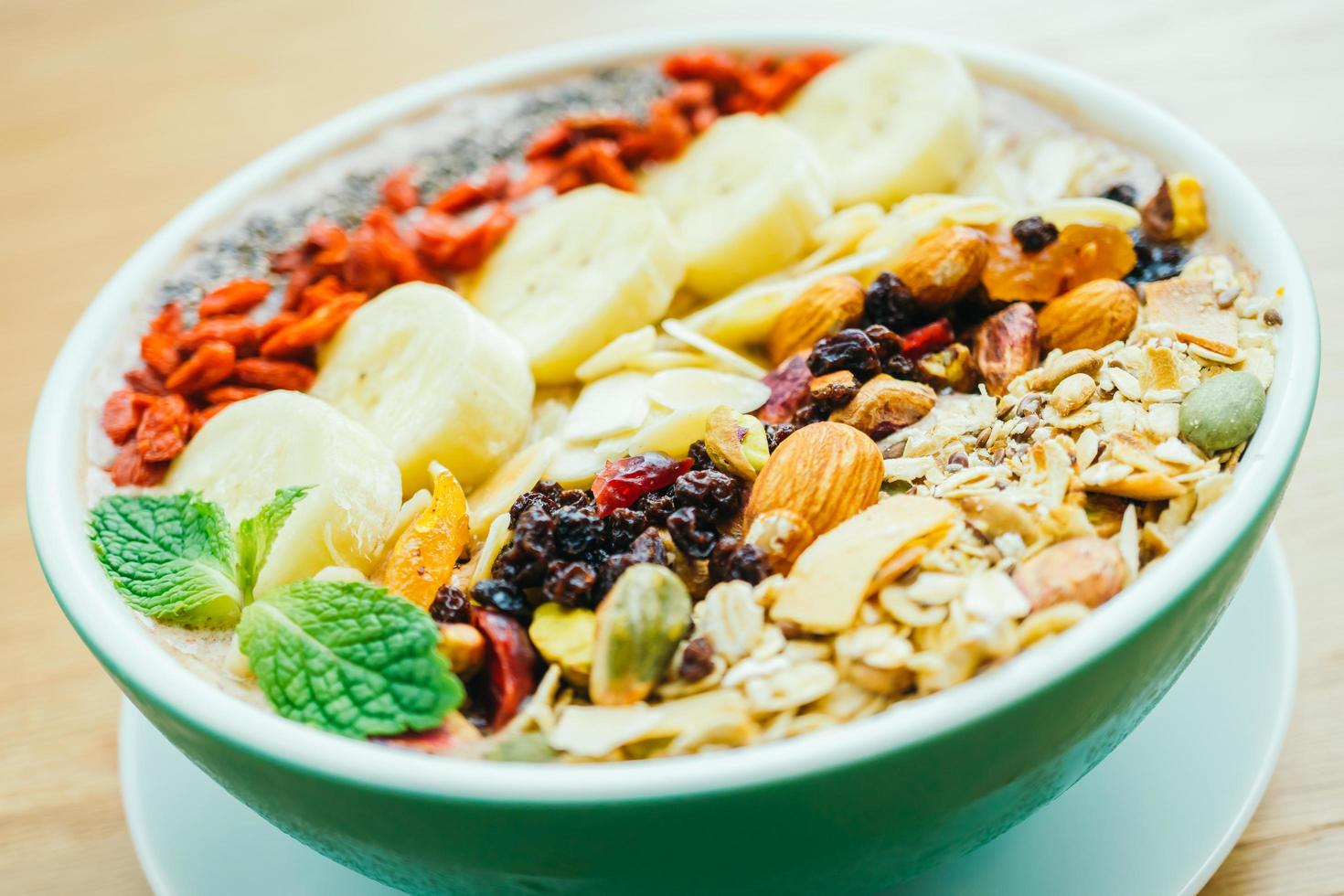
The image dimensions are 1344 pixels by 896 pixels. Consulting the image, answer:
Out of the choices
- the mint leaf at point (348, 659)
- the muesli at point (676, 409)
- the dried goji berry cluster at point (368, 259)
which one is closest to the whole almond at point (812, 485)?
the muesli at point (676, 409)

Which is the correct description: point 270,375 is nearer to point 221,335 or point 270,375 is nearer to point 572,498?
point 221,335

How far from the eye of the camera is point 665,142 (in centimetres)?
122

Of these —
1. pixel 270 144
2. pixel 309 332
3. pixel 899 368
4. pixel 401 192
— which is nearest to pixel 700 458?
pixel 899 368

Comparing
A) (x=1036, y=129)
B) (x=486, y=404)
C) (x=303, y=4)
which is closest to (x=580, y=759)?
(x=486, y=404)

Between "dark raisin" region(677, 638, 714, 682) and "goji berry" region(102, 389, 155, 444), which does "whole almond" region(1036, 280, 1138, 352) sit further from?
"goji berry" region(102, 389, 155, 444)

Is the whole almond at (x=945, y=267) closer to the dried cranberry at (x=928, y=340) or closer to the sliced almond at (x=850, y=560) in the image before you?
the dried cranberry at (x=928, y=340)

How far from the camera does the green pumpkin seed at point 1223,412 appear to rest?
73cm

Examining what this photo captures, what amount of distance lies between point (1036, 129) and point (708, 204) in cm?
32

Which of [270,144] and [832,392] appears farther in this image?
[270,144]

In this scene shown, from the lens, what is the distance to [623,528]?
788mm

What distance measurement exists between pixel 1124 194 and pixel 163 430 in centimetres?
80

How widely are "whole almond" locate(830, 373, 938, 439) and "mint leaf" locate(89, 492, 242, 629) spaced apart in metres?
0.43

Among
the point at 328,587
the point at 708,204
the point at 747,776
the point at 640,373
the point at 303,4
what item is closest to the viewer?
the point at 747,776

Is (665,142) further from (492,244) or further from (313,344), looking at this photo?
(313,344)
